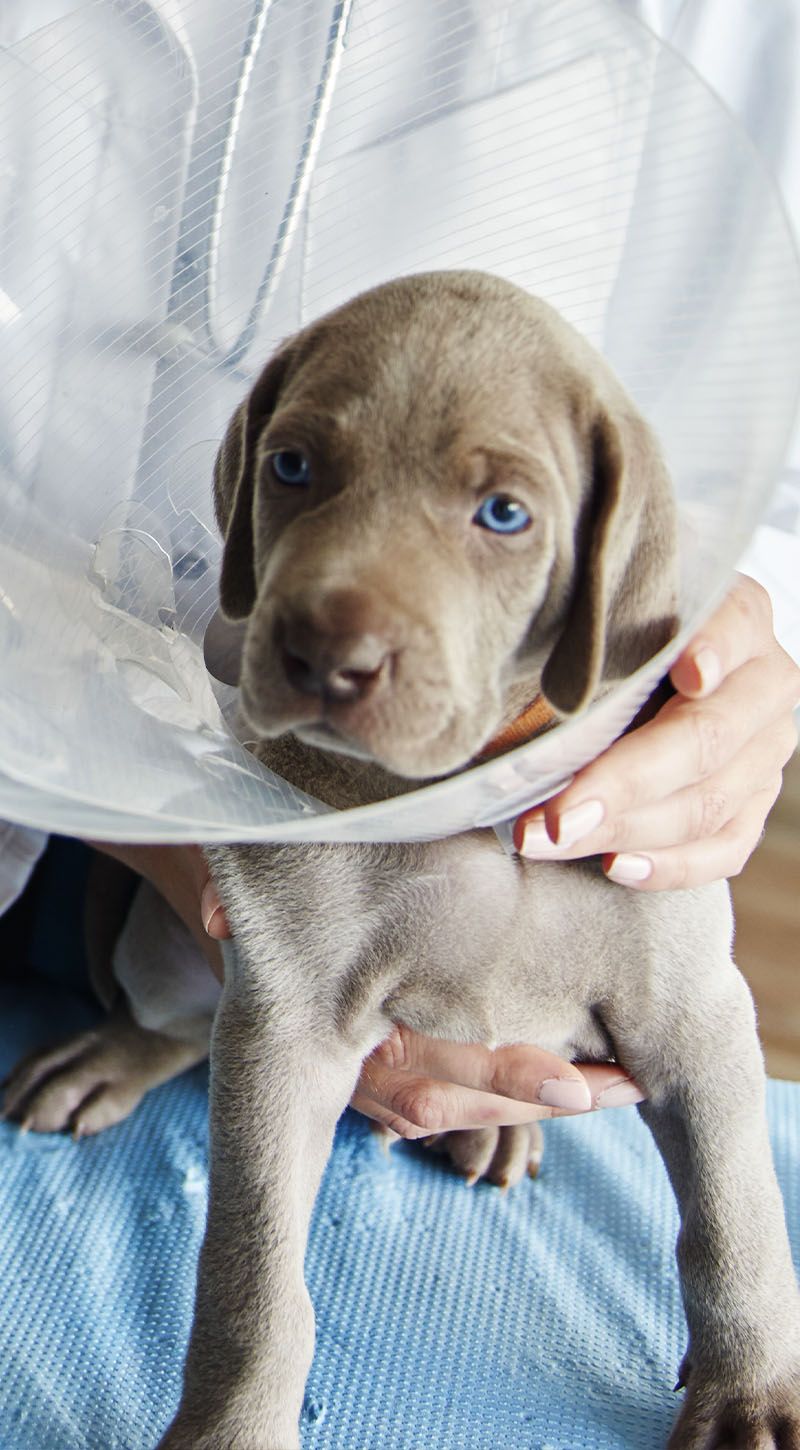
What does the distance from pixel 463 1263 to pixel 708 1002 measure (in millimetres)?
659

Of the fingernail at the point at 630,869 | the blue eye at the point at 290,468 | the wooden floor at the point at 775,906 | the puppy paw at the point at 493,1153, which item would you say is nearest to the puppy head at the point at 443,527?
the blue eye at the point at 290,468

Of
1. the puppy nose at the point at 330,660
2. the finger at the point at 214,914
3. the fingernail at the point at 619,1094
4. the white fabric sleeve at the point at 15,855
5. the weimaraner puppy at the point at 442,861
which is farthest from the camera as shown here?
the white fabric sleeve at the point at 15,855

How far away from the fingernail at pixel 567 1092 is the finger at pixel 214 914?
0.45 metres

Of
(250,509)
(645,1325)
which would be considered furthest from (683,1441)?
(250,509)

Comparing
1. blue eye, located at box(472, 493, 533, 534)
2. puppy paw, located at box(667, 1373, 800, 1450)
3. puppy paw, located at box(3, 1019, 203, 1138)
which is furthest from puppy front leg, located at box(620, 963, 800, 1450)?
puppy paw, located at box(3, 1019, 203, 1138)

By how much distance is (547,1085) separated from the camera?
174 centimetres

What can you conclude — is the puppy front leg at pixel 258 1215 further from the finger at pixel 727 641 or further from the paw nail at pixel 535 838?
the finger at pixel 727 641

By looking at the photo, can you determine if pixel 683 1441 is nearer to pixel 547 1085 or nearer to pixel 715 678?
pixel 547 1085

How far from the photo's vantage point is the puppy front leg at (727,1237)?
1.61 meters

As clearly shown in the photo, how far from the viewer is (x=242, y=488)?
157 cm

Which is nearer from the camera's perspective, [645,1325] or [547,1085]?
[547,1085]

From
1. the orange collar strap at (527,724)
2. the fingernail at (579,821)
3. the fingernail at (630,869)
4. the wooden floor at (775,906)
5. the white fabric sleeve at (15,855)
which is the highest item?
the orange collar strap at (527,724)

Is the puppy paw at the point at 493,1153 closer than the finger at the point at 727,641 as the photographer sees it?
No

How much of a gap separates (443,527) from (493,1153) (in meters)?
1.28
